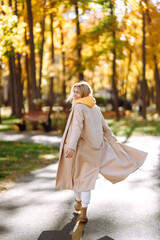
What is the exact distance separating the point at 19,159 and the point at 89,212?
5250 mm

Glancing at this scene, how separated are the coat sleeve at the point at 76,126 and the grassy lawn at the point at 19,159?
2.54m

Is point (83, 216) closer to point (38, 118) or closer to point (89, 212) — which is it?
point (89, 212)

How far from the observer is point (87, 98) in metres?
5.13

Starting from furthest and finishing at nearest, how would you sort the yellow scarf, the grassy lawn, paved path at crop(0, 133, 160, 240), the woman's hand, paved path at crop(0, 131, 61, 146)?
paved path at crop(0, 131, 61, 146)
the grassy lawn
the yellow scarf
the woman's hand
paved path at crop(0, 133, 160, 240)

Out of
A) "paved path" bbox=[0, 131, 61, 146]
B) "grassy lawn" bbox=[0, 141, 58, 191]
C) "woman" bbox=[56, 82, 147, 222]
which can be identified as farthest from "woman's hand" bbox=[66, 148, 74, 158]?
"paved path" bbox=[0, 131, 61, 146]

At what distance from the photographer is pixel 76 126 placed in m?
4.98

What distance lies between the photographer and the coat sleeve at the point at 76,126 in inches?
194

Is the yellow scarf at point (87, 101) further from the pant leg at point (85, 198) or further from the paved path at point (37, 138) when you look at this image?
the paved path at point (37, 138)

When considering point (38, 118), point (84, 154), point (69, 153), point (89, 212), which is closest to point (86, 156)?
point (84, 154)

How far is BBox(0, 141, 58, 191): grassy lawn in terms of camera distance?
8.07 m

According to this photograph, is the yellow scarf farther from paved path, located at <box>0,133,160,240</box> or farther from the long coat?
paved path, located at <box>0,133,160,240</box>

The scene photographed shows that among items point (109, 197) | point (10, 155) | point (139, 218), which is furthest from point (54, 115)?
point (139, 218)

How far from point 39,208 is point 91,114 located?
1580 mm

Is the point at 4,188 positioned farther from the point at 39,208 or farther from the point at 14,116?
the point at 14,116
